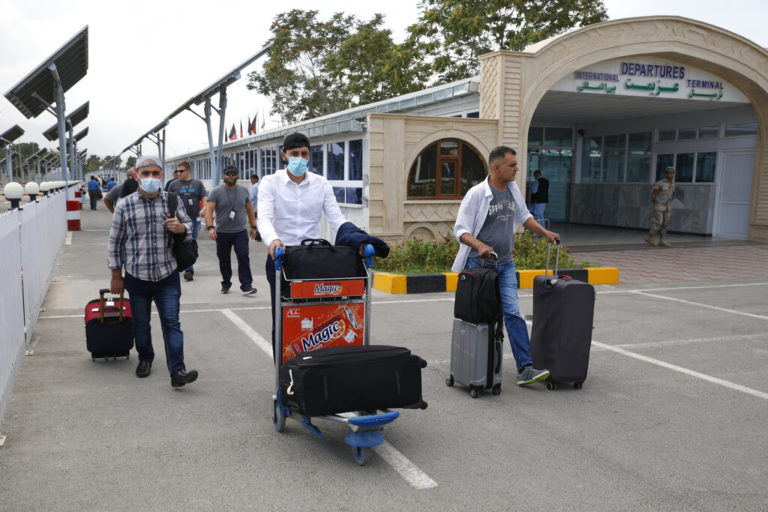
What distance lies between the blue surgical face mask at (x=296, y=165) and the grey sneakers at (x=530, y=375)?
2332mm

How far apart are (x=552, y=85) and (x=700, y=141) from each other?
7.51m

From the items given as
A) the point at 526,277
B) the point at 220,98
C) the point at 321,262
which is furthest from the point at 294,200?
the point at 220,98

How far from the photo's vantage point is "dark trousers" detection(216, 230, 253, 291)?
9.16 m

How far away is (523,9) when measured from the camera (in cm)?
2586

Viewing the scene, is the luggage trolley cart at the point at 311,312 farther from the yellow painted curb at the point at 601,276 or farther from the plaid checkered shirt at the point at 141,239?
the yellow painted curb at the point at 601,276

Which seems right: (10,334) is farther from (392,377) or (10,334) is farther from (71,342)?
(392,377)

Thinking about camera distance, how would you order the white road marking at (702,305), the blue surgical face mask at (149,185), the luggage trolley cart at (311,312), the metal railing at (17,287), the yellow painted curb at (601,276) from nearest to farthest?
the luggage trolley cart at (311,312), the metal railing at (17,287), the blue surgical face mask at (149,185), the white road marking at (702,305), the yellow painted curb at (601,276)

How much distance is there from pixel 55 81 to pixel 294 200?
1849cm

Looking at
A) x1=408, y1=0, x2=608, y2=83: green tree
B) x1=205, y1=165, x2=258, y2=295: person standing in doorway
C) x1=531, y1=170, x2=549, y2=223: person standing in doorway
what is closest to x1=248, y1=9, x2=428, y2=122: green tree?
x1=408, y1=0, x2=608, y2=83: green tree

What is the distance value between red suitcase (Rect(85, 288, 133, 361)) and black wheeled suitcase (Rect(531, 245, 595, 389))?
3.50 metres

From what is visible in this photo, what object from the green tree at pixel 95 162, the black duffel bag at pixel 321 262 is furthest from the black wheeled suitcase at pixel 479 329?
the green tree at pixel 95 162

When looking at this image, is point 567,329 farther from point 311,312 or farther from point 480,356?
point 311,312

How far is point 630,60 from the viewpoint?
15.7 m

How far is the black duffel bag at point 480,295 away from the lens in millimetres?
4824
